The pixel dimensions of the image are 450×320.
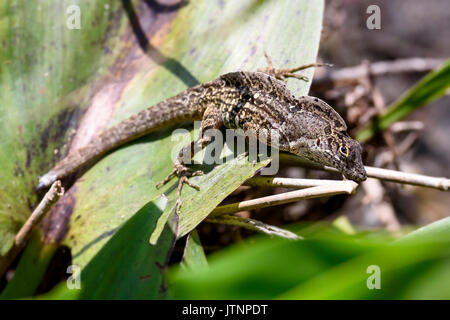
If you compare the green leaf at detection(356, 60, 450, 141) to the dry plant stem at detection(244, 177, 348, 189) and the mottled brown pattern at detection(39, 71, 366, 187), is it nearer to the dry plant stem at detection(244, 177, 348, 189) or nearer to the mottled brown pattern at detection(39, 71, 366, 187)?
the mottled brown pattern at detection(39, 71, 366, 187)

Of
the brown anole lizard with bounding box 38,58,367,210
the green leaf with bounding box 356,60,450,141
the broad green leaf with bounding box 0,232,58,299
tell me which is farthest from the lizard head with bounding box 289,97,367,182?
the broad green leaf with bounding box 0,232,58,299

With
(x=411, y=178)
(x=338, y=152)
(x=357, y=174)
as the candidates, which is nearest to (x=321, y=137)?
(x=338, y=152)

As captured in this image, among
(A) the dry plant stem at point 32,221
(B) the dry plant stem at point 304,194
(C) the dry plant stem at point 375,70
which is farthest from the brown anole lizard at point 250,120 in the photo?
(C) the dry plant stem at point 375,70

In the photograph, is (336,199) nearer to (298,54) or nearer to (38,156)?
(298,54)

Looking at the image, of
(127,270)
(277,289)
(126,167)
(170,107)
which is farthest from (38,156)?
(277,289)

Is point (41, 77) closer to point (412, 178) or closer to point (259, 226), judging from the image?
point (259, 226)

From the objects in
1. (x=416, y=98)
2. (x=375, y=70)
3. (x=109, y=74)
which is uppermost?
(x=375, y=70)
